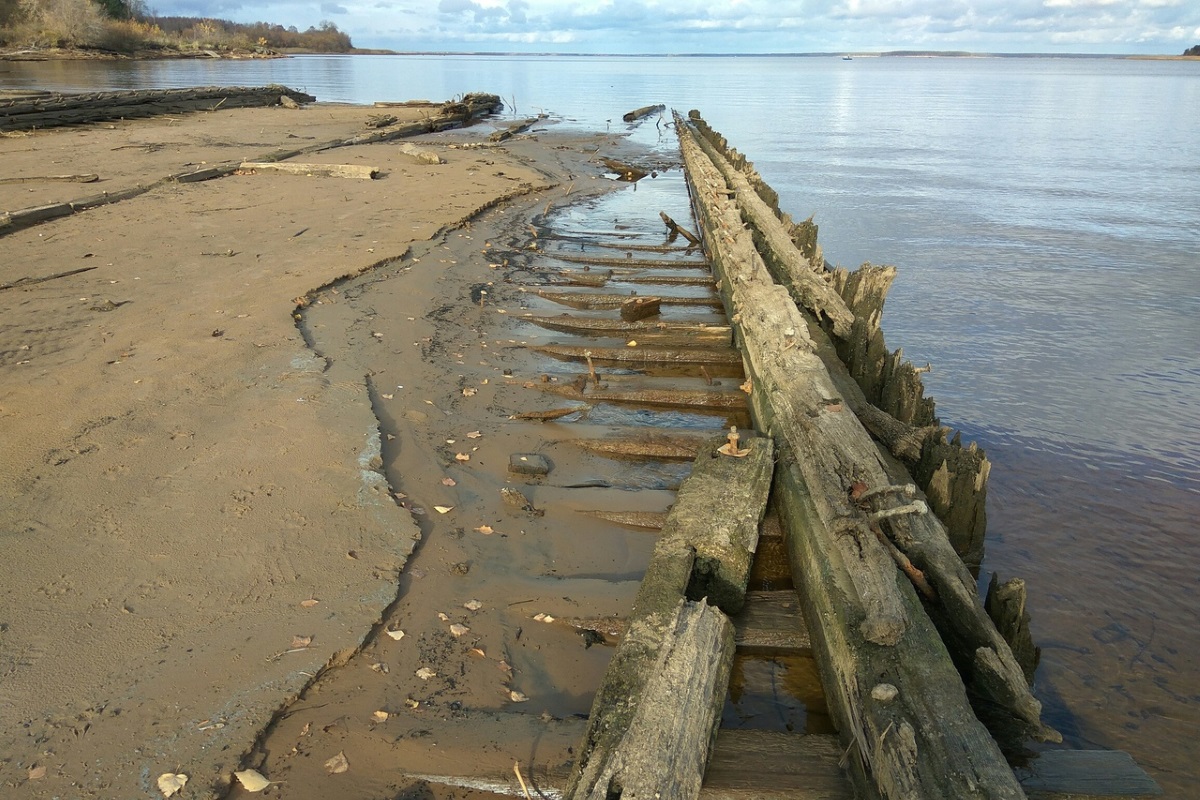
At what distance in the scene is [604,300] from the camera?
8828 millimetres

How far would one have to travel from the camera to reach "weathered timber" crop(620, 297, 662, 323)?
8188mm

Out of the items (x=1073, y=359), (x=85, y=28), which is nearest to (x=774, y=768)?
(x=1073, y=359)

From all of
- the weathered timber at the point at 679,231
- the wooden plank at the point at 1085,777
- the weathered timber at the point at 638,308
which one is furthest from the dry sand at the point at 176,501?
the weathered timber at the point at 679,231

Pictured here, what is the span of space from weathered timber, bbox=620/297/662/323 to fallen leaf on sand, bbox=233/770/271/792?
5988 mm

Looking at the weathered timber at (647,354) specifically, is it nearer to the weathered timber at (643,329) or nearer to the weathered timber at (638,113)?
the weathered timber at (643,329)

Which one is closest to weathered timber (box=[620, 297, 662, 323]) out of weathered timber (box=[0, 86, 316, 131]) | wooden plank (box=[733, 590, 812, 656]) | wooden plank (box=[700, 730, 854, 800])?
wooden plank (box=[733, 590, 812, 656])

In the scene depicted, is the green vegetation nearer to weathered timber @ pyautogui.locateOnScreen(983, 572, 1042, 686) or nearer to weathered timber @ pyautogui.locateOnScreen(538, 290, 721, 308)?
weathered timber @ pyautogui.locateOnScreen(538, 290, 721, 308)

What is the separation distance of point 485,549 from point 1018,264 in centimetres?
1167

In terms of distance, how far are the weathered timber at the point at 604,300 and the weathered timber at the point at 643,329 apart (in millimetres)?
561

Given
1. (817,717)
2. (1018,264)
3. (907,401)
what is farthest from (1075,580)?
(1018,264)

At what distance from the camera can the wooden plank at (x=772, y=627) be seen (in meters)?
3.50

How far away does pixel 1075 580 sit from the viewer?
15.4 ft

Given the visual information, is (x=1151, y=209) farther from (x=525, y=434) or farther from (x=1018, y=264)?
(x=525, y=434)

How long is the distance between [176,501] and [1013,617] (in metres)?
4.24
